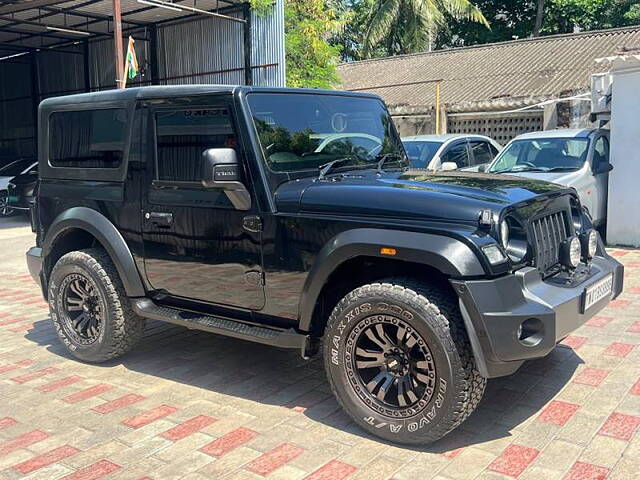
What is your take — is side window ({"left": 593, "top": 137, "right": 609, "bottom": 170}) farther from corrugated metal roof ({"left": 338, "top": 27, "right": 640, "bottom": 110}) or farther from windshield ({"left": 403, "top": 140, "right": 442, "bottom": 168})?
corrugated metal roof ({"left": 338, "top": 27, "right": 640, "bottom": 110})

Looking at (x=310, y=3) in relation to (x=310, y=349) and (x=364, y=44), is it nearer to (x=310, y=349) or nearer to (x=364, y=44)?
(x=364, y=44)

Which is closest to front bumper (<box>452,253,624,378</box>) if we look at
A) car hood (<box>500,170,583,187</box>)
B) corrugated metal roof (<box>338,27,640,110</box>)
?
car hood (<box>500,170,583,187</box>)

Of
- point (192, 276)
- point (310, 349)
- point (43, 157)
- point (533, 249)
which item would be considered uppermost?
point (43, 157)

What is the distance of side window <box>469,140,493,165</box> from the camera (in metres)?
11.2

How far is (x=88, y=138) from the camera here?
488cm

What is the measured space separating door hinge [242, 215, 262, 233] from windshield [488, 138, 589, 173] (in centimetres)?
655

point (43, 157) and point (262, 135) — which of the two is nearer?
point (262, 135)

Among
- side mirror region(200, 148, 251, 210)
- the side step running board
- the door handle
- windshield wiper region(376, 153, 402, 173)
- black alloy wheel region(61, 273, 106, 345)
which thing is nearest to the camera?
side mirror region(200, 148, 251, 210)

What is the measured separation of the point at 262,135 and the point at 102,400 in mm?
1998

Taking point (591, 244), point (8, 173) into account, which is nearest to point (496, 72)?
point (8, 173)

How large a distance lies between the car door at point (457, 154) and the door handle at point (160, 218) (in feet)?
21.7

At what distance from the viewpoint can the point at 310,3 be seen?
20.3 metres

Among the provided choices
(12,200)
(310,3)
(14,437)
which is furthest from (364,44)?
(14,437)

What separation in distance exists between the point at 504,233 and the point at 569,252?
0.63 metres
